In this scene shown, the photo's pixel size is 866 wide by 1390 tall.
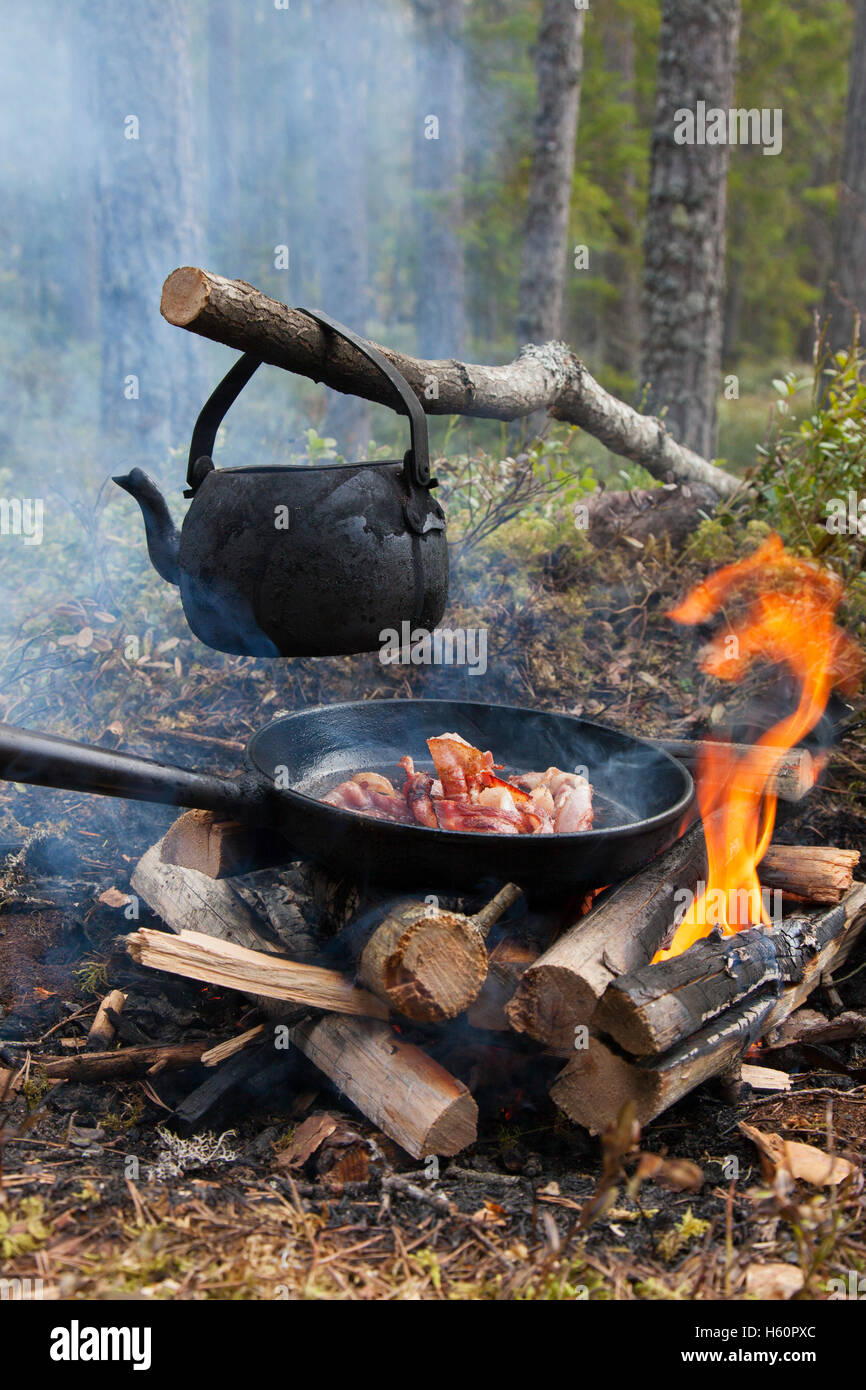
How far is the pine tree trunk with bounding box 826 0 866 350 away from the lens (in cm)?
1042

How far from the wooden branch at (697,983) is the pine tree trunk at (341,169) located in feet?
34.7

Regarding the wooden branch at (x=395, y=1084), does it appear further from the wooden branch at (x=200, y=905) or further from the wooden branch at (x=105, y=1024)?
the wooden branch at (x=105, y=1024)

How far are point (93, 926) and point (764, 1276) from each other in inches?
103

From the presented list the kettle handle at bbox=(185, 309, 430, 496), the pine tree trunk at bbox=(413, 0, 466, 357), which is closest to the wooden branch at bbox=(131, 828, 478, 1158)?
the kettle handle at bbox=(185, 309, 430, 496)

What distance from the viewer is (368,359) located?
2539 millimetres

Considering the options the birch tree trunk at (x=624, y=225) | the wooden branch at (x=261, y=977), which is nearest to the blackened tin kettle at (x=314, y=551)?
the wooden branch at (x=261, y=977)

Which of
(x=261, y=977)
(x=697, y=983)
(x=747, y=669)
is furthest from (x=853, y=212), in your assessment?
(x=261, y=977)

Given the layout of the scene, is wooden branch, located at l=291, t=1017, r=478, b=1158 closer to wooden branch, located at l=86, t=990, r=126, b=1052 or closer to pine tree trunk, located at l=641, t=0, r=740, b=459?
wooden branch, located at l=86, t=990, r=126, b=1052

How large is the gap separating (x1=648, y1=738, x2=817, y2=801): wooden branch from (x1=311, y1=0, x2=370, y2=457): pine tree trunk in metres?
9.56

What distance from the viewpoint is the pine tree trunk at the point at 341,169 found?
1252 cm

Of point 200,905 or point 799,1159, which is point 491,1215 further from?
point 200,905

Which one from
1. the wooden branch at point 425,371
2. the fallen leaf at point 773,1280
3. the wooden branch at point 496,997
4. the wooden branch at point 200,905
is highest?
the wooden branch at point 425,371

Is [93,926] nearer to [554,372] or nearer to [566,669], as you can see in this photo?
[566,669]

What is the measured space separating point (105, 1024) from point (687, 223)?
7437 millimetres
